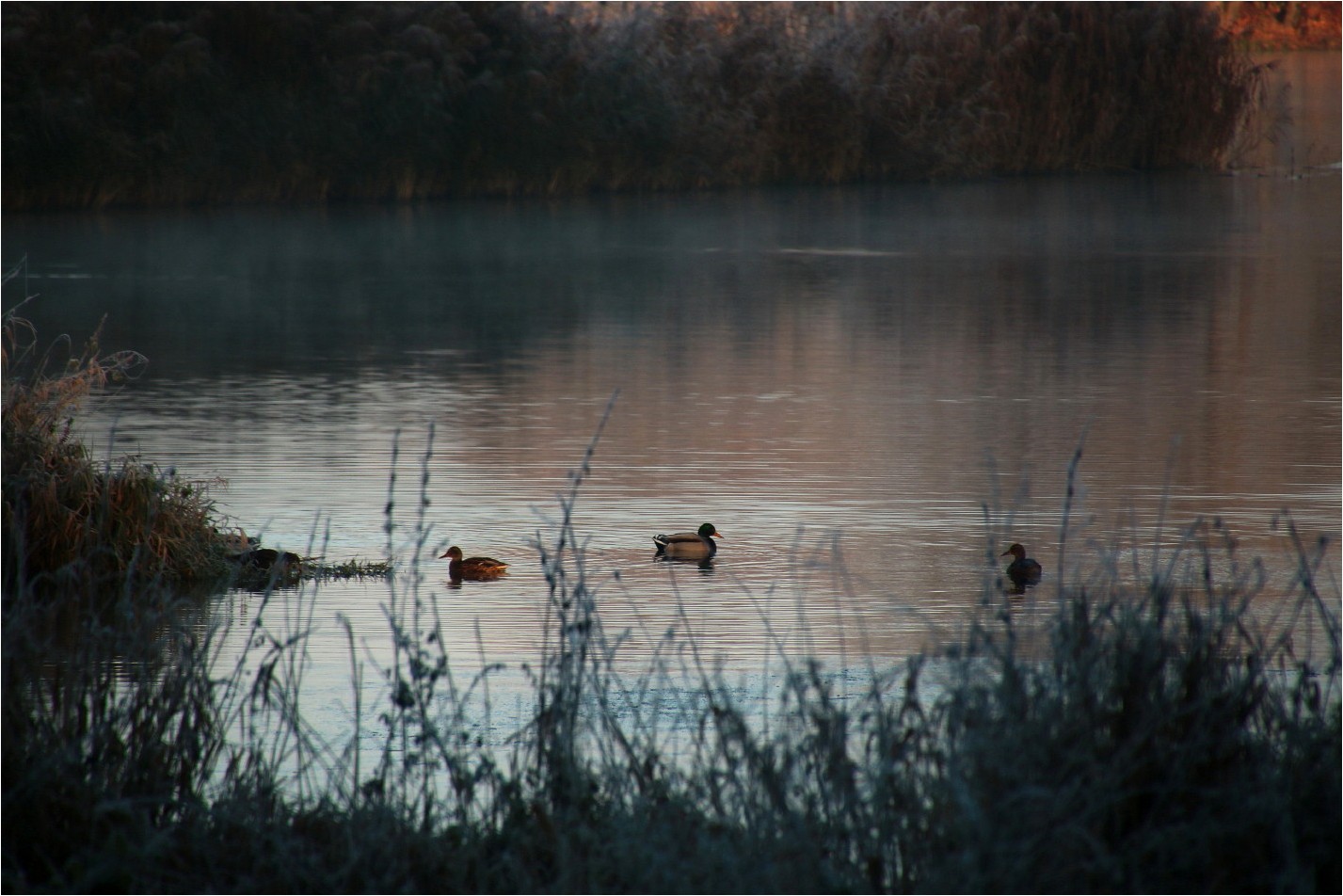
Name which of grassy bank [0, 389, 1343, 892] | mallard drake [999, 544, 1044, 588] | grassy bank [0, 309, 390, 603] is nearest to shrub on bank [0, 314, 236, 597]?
grassy bank [0, 309, 390, 603]

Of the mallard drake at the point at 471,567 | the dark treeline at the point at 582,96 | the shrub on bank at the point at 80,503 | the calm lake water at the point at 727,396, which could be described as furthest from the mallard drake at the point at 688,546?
the dark treeline at the point at 582,96

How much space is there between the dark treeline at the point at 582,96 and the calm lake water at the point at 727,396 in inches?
70.4

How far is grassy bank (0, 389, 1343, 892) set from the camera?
418cm

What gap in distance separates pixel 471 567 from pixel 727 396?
19.5 ft

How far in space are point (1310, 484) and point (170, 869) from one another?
7109 millimetres

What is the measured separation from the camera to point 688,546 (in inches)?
339

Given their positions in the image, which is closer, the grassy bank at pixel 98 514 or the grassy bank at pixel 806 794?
the grassy bank at pixel 806 794

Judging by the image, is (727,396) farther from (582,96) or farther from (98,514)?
(582,96)

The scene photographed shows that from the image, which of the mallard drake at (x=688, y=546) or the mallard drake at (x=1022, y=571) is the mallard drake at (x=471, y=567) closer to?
the mallard drake at (x=688, y=546)

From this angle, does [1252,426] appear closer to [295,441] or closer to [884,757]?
[295,441]

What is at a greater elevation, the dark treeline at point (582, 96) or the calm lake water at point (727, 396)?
the dark treeline at point (582, 96)

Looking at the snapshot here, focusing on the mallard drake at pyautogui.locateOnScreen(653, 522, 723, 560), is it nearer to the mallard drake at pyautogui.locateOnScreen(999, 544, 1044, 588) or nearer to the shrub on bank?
the mallard drake at pyautogui.locateOnScreen(999, 544, 1044, 588)

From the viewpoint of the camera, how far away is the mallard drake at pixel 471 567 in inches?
326

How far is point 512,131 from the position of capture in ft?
110
